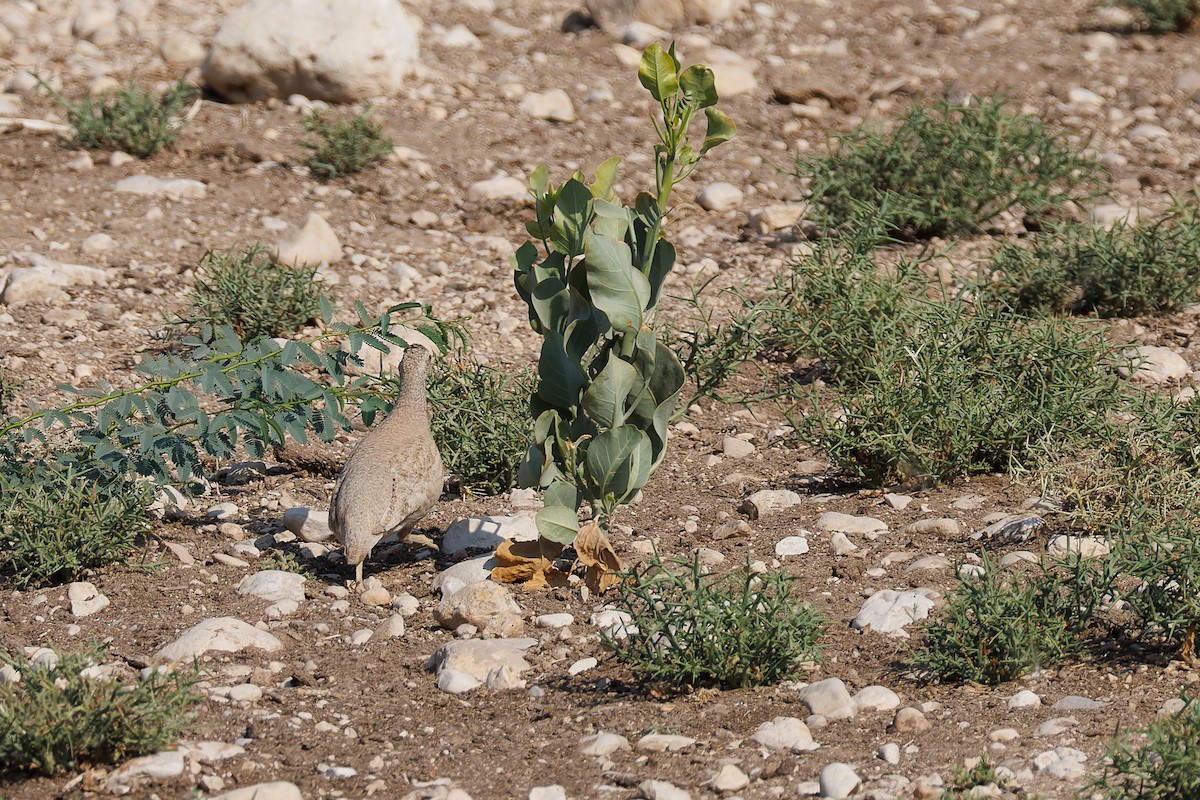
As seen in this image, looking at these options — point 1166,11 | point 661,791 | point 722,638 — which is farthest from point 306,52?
point 661,791

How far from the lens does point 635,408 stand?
4316 mm

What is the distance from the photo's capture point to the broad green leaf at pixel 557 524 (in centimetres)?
424

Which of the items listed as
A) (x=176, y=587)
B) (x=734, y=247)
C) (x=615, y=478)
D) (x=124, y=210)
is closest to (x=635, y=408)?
(x=615, y=478)

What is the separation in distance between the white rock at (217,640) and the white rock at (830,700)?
156 cm

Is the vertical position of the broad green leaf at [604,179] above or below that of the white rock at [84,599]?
above

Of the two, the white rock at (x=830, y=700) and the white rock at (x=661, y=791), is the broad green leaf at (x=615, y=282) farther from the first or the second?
the white rock at (x=661, y=791)

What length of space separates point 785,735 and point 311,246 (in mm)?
4353

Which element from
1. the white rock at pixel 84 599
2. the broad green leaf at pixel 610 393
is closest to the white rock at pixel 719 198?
the broad green leaf at pixel 610 393

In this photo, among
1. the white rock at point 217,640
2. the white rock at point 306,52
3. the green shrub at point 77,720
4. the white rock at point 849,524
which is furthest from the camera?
the white rock at point 306,52

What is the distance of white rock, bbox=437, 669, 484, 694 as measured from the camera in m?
3.73

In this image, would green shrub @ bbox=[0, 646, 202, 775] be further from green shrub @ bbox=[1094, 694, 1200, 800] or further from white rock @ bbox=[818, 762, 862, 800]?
green shrub @ bbox=[1094, 694, 1200, 800]

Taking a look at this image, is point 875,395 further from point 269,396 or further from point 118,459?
point 118,459

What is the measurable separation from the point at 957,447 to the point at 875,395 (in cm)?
36

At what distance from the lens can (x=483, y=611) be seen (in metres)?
4.06
